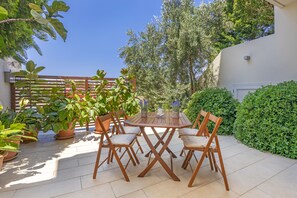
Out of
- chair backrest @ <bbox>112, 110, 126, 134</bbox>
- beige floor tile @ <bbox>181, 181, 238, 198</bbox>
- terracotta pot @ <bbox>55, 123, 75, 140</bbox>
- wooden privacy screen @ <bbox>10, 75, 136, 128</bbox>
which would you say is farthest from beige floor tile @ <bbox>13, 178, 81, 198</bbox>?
wooden privacy screen @ <bbox>10, 75, 136, 128</bbox>

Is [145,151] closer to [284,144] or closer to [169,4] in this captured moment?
[284,144]

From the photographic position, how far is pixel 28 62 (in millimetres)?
3344

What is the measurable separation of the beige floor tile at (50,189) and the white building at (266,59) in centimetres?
464

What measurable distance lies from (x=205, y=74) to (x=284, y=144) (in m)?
3.60

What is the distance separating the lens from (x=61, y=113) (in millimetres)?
3389

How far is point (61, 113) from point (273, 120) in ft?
13.0

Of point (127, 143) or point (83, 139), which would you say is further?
point (83, 139)

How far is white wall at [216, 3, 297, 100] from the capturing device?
3.74 meters

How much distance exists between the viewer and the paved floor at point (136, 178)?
1.82 m

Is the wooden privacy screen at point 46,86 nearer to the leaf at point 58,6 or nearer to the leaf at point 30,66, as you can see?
the leaf at point 30,66

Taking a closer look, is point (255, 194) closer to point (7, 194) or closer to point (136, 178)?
point (136, 178)

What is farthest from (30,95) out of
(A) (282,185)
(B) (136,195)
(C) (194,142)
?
(A) (282,185)

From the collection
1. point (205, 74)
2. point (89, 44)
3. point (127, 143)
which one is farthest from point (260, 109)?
point (89, 44)

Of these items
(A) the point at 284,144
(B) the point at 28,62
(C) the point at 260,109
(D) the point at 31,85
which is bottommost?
(A) the point at 284,144
